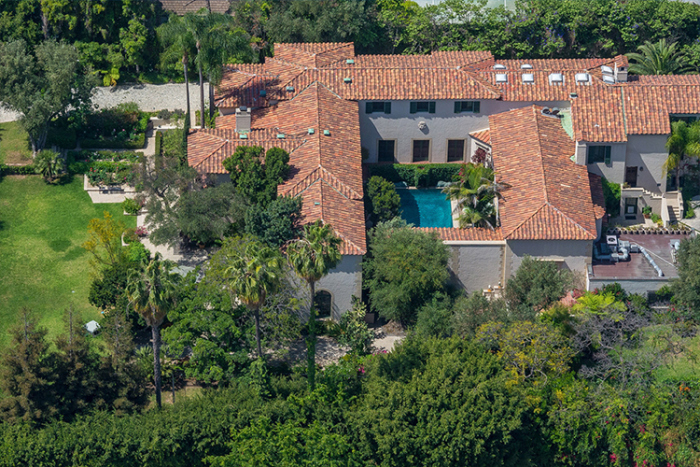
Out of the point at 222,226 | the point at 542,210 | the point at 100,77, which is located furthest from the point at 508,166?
the point at 100,77

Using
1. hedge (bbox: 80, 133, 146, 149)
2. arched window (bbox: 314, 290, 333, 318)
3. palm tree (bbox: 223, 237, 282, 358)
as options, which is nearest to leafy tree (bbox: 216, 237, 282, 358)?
palm tree (bbox: 223, 237, 282, 358)

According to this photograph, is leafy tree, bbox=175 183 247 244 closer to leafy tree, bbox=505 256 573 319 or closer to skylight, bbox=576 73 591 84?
Result: leafy tree, bbox=505 256 573 319

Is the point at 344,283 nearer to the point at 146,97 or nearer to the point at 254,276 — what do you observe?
the point at 254,276

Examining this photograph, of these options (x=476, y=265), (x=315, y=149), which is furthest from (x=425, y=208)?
(x=315, y=149)

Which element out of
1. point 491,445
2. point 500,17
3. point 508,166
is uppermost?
point 500,17

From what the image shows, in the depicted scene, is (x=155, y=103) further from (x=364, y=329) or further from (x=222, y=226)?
(x=364, y=329)

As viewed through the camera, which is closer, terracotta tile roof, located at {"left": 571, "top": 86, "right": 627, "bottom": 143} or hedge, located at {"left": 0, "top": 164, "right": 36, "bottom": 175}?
terracotta tile roof, located at {"left": 571, "top": 86, "right": 627, "bottom": 143}

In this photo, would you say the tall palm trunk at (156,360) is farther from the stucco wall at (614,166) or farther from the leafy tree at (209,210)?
the stucco wall at (614,166)
